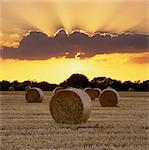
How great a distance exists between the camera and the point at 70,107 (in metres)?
14.7

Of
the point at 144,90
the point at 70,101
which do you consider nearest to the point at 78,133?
the point at 70,101

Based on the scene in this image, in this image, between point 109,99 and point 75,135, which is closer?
point 75,135

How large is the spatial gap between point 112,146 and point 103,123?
4470mm

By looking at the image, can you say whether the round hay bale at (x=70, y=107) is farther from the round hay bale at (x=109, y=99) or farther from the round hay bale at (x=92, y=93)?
the round hay bale at (x=92, y=93)

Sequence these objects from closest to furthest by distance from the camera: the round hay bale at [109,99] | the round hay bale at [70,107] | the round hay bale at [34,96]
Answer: the round hay bale at [70,107] → the round hay bale at [109,99] → the round hay bale at [34,96]

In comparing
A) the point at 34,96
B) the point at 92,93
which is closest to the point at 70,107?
the point at 34,96

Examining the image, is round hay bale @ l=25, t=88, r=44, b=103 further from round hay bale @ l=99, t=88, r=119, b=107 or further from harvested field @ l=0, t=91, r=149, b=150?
harvested field @ l=0, t=91, r=149, b=150

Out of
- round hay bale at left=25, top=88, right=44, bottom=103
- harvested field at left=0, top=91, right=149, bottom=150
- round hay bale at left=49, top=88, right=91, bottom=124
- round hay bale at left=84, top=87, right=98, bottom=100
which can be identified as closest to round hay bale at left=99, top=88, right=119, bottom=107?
round hay bale at left=25, top=88, right=44, bottom=103

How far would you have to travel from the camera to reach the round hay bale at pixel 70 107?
569 inches

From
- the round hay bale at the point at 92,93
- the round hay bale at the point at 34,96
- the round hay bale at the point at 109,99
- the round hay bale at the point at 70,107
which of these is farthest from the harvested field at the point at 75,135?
the round hay bale at the point at 92,93

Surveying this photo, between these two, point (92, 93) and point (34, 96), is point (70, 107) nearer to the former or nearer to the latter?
point (34, 96)

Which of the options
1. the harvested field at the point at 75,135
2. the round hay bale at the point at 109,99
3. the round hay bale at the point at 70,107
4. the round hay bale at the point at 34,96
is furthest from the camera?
the round hay bale at the point at 34,96

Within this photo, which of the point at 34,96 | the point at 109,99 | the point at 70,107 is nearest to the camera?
the point at 70,107

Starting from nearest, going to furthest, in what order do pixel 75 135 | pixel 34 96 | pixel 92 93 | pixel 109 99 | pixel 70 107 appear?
pixel 75 135, pixel 70 107, pixel 109 99, pixel 34 96, pixel 92 93
